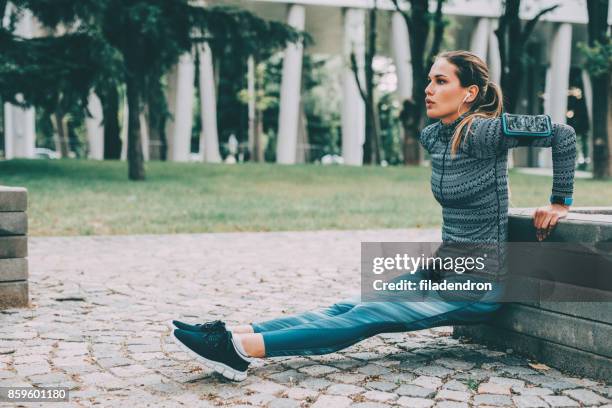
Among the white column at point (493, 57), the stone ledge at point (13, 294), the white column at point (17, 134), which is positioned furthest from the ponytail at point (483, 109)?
the white column at point (493, 57)

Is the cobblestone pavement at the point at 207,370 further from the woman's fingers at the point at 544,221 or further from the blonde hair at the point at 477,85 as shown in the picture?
the blonde hair at the point at 477,85

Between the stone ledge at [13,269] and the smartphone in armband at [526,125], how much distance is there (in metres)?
3.62

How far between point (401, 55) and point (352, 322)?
37273 millimetres

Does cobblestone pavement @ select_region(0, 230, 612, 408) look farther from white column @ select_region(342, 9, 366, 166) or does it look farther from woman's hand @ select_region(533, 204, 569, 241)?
white column @ select_region(342, 9, 366, 166)

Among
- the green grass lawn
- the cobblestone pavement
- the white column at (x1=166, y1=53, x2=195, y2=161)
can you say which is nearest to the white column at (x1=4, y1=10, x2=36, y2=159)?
the white column at (x1=166, y1=53, x2=195, y2=161)

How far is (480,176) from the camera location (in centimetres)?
407

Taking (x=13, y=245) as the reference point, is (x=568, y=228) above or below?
above

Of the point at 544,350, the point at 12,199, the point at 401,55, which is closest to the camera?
the point at 544,350

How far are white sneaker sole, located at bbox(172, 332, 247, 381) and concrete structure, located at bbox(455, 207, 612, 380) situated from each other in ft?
5.22

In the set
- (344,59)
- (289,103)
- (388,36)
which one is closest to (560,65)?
(388,36)

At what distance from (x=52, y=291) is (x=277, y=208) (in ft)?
30.0

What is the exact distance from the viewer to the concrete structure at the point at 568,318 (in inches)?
153

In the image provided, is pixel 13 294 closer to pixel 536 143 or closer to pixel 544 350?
pixel 544 350

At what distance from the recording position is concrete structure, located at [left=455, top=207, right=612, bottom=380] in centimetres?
389
